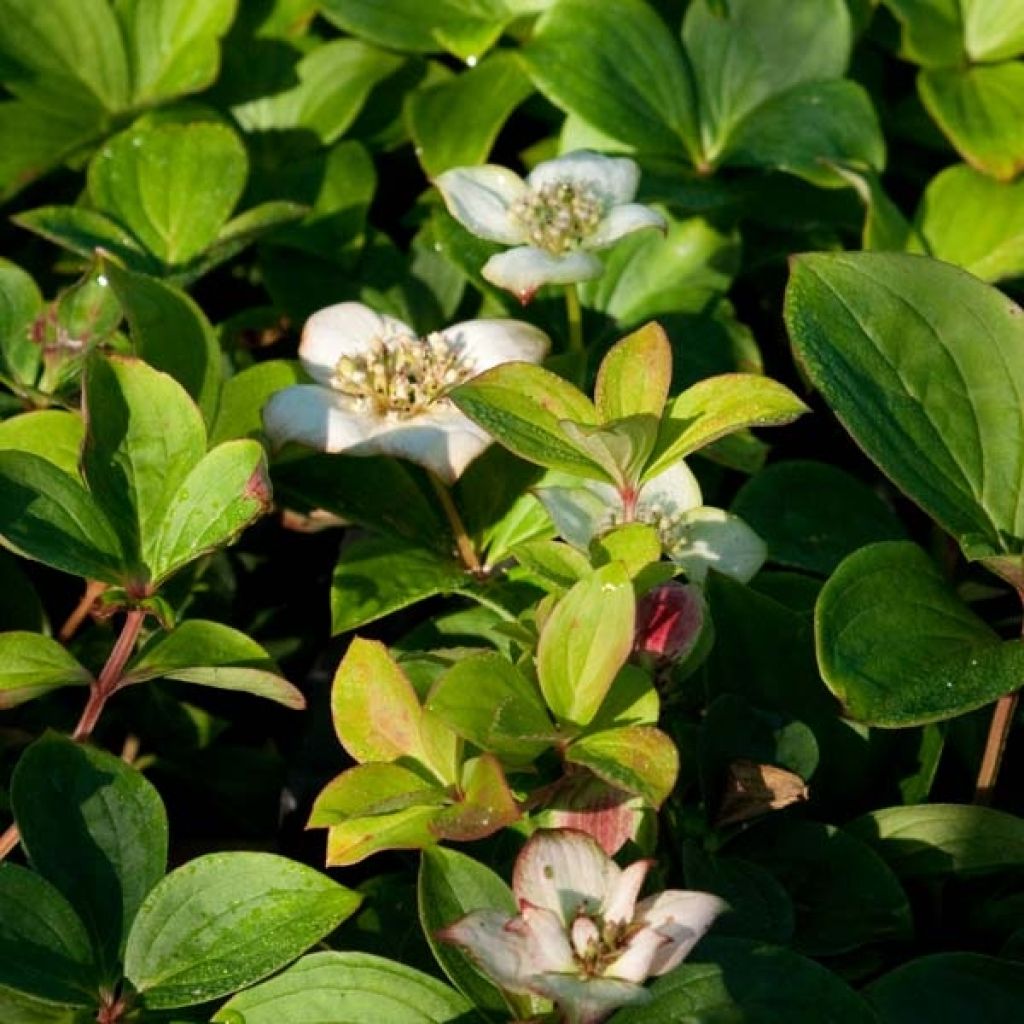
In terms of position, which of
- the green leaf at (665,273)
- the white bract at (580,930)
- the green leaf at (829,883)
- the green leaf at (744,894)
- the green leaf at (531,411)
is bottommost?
the green leaf at (829,883)

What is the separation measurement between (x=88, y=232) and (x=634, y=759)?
3.07 ft

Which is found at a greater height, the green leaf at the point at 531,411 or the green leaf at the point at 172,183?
the green leaf at the point at 531,411

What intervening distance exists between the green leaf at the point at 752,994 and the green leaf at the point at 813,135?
0.98m

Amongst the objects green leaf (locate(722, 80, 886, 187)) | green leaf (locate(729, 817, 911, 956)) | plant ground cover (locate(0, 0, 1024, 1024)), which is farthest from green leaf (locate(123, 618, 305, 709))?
green leaf (locate(722, 80, 886, 187))

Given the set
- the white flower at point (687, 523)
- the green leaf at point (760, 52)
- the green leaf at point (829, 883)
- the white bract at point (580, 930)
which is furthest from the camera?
the green leaf at point (760, 52)

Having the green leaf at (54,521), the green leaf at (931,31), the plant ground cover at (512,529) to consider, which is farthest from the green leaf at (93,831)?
the green leaf at (931,31)

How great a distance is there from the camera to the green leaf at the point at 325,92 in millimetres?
1966

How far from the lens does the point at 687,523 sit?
133 centimetres

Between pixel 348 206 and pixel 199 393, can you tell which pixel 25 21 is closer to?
pixel 348 206

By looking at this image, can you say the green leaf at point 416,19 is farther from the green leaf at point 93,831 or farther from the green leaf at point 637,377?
the green leaf at point 93,831

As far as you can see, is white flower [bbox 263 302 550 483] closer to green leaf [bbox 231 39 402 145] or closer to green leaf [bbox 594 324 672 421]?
green leaf [bbox 594 324 672 421]

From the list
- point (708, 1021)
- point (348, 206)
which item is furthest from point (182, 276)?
point (708, 1021)

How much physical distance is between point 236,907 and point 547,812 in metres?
0.22

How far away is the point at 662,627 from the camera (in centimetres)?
115
